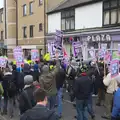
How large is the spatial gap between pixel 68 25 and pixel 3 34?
18.8 meters

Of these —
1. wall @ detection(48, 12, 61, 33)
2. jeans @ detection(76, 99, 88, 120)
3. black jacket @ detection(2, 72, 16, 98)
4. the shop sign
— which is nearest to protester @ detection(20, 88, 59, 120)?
jeans @ detection(76, 99, 88, 120)

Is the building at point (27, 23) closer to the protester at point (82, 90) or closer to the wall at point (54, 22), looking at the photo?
the wall at point (54, 22)

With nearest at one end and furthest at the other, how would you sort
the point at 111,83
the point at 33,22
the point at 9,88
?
the point at 111,83 → the point at 9,88 → the point at 33,22

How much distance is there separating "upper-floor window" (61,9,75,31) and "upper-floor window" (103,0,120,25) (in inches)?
182

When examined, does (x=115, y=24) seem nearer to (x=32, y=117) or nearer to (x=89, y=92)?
(x=89, y=92)

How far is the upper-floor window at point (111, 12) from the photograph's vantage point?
20.8m

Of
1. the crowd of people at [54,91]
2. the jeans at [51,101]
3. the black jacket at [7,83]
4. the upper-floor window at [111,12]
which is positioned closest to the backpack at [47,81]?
the crowd of people at [54,91]

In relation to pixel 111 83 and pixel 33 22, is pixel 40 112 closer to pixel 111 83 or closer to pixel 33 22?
pixel 111 83

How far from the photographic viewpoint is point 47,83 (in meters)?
7.65

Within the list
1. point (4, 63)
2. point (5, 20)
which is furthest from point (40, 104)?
point (5, 20)

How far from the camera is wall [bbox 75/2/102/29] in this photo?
882 inches

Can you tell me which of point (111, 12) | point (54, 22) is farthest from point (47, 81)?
point (54, 22)

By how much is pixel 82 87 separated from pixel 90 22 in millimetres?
16454

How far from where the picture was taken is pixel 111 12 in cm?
2139
